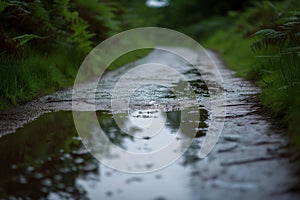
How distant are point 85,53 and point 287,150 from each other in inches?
240

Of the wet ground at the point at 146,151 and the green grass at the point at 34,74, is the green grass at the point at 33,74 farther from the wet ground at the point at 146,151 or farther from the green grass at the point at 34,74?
the wet ground at the point at 146,151

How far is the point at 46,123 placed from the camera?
4160mm

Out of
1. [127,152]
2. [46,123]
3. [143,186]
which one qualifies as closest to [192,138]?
[127,152]

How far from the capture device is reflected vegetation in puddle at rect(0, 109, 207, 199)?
2475 mm

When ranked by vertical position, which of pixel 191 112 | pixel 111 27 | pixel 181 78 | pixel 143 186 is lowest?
pixel 143 186

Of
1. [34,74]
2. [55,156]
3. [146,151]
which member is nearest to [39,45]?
[34,74]

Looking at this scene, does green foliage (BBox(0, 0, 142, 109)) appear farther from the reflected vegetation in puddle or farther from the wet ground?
the reflected vegetation in puddle

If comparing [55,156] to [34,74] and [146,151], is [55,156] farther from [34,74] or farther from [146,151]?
[34,74]

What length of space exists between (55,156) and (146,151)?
0.73m

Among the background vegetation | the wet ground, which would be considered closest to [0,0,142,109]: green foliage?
the background vegetation

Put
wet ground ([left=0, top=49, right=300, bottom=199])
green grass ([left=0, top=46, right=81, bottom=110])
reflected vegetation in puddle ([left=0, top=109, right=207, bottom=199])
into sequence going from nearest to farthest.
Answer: wet ground ([left=0, top=49, right=300, bottom=199]), reflected vegetation in puddle ([left=0, top=109, right=207, bottom=199]), green grass ([left=0, top=46, right=81, bottom=110])

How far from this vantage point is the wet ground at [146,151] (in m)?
2.37

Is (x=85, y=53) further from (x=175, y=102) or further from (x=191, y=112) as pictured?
(x=191, y=112)

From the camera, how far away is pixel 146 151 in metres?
3.21
